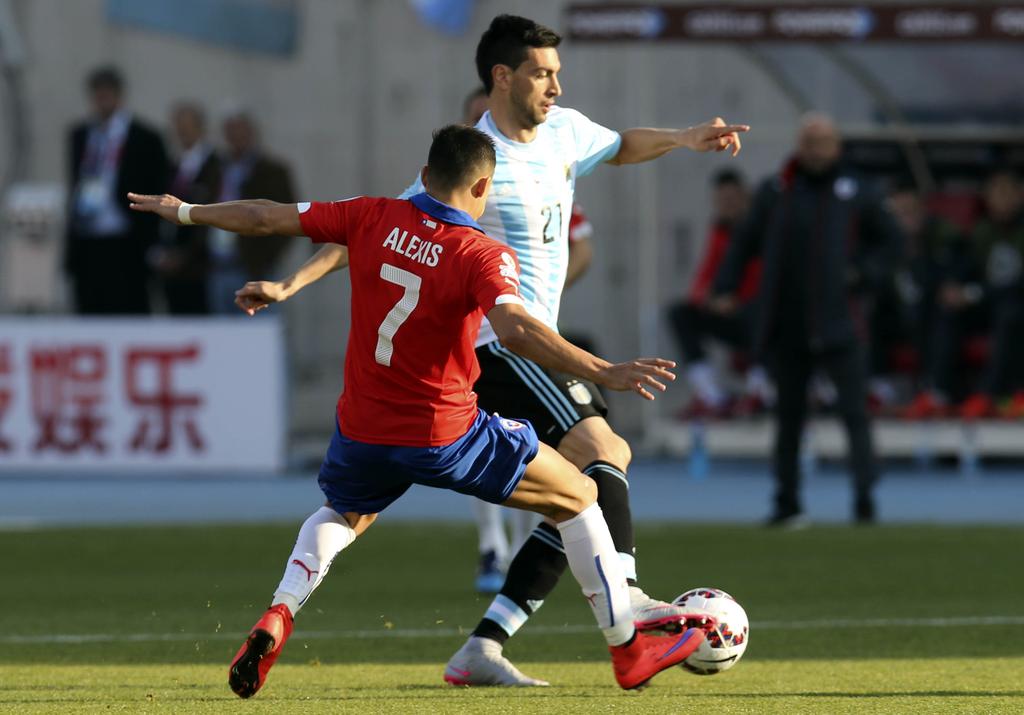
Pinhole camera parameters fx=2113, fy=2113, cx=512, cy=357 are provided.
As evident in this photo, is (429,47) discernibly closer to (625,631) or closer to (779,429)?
(779,429)

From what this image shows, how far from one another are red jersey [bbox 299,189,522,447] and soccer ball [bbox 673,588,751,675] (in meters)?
1.04

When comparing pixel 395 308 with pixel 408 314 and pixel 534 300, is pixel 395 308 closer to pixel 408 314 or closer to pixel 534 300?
pixel 408 314

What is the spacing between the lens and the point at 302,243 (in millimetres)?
18016

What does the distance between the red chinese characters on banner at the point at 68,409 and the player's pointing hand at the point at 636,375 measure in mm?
10401

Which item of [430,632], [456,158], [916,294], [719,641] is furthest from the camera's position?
[916,294]

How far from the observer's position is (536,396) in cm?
687

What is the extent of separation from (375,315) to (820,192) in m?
6.86

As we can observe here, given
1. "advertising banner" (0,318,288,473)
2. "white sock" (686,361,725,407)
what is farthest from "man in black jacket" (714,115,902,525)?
"advertising banner" (0,318,288,473)

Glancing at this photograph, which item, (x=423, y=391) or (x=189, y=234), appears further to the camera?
(x=189, y=234)

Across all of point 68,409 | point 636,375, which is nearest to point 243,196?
point 68,409

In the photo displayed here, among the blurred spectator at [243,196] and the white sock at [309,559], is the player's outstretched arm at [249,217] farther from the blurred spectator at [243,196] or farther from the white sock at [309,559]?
the blurred spectator at [243,196]

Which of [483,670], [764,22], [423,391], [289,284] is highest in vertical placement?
[764,22]

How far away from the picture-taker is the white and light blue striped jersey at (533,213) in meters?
6.92

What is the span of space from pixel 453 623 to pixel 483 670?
1.78m
